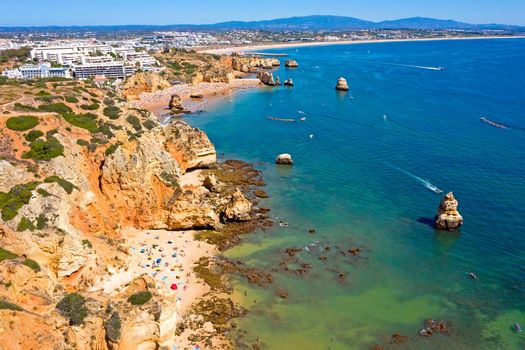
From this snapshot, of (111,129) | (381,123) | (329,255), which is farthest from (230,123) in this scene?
(329,255)

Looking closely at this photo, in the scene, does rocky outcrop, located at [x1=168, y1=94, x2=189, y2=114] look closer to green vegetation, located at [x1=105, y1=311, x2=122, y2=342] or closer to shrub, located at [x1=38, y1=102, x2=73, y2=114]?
shrub, located at [x1=38, y1=102, x2=73, y2=114]

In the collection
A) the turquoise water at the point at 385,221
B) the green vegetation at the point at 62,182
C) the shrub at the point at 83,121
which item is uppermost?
the shrub at the point at 83,121

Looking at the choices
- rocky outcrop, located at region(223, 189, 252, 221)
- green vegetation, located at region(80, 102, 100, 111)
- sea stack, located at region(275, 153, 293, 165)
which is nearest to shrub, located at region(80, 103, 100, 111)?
green vegetation, located at region(80, 102, 100, 111)

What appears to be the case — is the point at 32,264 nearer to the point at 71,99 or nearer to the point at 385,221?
the point at 71,99

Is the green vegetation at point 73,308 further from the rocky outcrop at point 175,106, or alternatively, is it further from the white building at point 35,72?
the white building at point 35,72

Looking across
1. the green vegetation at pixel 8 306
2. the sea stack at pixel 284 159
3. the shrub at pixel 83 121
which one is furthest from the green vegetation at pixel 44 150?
the sea stack at pixel 284 159

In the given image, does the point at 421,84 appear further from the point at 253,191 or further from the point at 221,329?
the point at 221,329

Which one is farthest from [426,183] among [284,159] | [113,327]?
[113,327]
